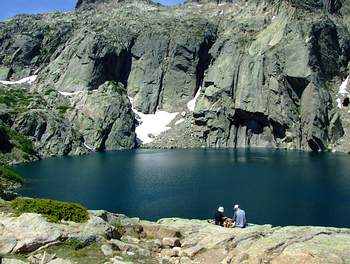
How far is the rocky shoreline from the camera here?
23266 millimetres

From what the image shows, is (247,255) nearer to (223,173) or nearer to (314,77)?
(223,173)

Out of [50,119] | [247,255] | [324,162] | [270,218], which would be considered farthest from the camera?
[50,119]

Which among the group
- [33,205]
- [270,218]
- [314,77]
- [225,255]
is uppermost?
[314,77]

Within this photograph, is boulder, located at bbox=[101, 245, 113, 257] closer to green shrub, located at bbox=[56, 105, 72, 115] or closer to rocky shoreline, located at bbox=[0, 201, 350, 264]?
rocky shoreline, located at bbox=[0, 201, 350, 264]

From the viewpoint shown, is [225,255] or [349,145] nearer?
[225,255]

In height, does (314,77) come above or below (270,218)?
above

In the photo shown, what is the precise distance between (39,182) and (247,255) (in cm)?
7743

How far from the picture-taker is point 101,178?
103 m

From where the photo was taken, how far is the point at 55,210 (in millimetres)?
28000

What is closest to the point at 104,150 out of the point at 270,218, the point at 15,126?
the point at 15,126

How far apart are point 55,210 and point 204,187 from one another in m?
63.3

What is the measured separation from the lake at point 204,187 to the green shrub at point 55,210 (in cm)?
3755

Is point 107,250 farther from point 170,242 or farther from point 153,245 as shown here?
point 170,242

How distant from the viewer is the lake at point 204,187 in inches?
2734
